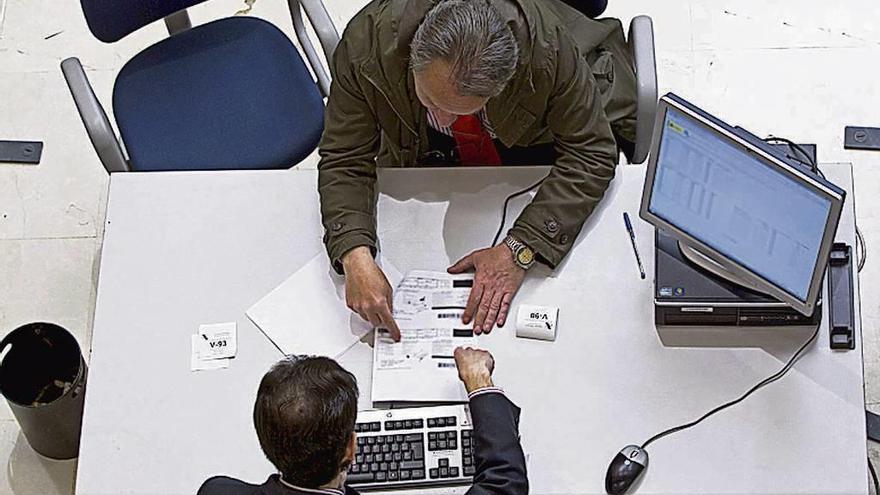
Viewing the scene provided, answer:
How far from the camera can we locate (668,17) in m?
3.46

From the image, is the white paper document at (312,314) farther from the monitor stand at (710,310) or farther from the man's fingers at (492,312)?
the monitor stand at (710,310)

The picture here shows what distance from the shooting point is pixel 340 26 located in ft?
11.5

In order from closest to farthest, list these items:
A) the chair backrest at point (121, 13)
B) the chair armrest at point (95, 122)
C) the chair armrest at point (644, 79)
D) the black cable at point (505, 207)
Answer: the black cable at point (505, 207), the chair armrest at point (644, 79), the chair armrest at point (95, 122), the chair backrest at point (121, 13)

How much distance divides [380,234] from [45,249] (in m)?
1.31

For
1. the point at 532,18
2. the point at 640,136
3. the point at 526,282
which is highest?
the point at 532,18

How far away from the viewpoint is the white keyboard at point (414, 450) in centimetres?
210

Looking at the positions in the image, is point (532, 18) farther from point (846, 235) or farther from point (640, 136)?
point (846, 235)

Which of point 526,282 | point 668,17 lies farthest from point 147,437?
point 668,17

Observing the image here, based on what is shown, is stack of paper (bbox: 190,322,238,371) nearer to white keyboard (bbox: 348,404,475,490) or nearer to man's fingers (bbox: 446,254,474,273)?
white keyboard (bbox: 348,404,475,490)

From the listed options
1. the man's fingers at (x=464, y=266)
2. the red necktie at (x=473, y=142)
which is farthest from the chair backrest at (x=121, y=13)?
the man's fingers at (x=464, y=266)

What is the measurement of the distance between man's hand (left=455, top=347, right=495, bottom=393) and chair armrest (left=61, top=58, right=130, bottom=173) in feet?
3.17

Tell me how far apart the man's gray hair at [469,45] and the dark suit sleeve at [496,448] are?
0.56 m

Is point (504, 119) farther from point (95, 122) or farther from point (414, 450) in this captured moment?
point (95, 122)

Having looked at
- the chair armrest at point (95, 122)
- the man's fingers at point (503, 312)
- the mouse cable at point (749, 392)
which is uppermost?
the chair armrest at point (95, 122)
